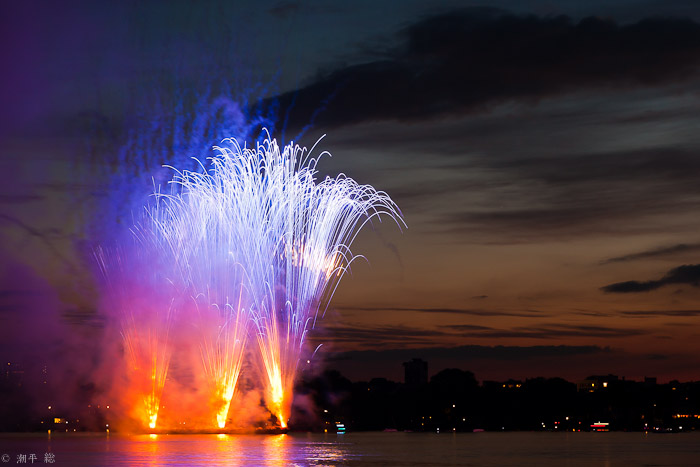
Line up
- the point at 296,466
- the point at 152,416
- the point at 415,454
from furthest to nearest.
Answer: the point at 152,416
the point at 415,454
the point at 296,466

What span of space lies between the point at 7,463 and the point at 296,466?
28234 mm

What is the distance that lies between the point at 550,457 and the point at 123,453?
Result: 54.9m

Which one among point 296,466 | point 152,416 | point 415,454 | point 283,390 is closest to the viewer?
point 296,466

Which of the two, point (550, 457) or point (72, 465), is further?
point (550, 457)

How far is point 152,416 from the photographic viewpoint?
497 feet

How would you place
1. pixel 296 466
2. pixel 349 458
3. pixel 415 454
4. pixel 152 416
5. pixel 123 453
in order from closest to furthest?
pixel 296 466
pixel 349 458
pixel 123 453
pixel 415 454
pixel 152 416

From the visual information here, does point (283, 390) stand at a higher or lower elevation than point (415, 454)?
higher

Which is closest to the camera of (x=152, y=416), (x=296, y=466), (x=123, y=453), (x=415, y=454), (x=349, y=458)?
(x=296, y=466)

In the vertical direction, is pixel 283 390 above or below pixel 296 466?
above

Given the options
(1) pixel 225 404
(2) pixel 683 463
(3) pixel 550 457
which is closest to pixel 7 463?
(1) pixel 225 404

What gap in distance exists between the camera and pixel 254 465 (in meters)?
92.9

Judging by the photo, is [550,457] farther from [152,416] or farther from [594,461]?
[152,416]

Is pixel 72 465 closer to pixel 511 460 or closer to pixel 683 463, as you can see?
pixel 511 460

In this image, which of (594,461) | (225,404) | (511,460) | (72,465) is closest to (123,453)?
(225,404)
